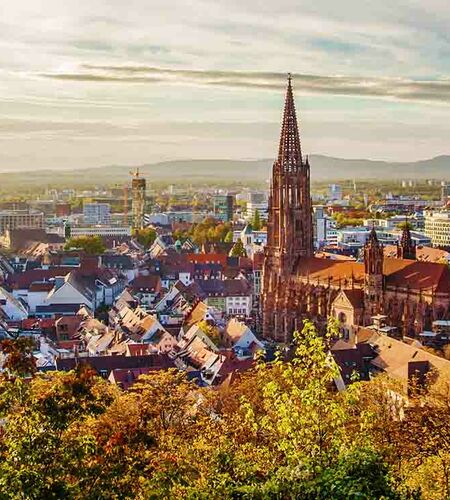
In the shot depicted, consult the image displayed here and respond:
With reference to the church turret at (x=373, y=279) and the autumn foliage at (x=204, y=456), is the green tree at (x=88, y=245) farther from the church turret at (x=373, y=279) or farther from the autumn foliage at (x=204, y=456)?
the autumn foliage at (x=204, y=456)

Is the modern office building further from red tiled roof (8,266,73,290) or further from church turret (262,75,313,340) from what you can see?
church turret (262,75,313,340)

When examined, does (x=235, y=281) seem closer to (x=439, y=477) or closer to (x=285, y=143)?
(x=285, y=143)

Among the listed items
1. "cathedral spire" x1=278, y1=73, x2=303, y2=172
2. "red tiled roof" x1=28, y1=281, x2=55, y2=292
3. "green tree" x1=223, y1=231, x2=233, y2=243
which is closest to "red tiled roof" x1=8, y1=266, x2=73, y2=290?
"red tiled roof" x1=28, y1=281, x2=55, y2=292


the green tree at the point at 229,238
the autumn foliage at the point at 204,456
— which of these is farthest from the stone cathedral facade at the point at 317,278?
the green tree at the point at 229,238

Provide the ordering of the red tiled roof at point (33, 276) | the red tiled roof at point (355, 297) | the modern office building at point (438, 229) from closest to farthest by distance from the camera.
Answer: the red tiled roof at point (355, 297) < the red tiled roof at point (33, 276) < the modern office building at point (438, 229)

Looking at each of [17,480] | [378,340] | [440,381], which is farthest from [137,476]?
[378,340]

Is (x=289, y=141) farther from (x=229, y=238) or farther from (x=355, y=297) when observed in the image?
(x=229, y=238)

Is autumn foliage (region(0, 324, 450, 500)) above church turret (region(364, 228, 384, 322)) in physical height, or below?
above
